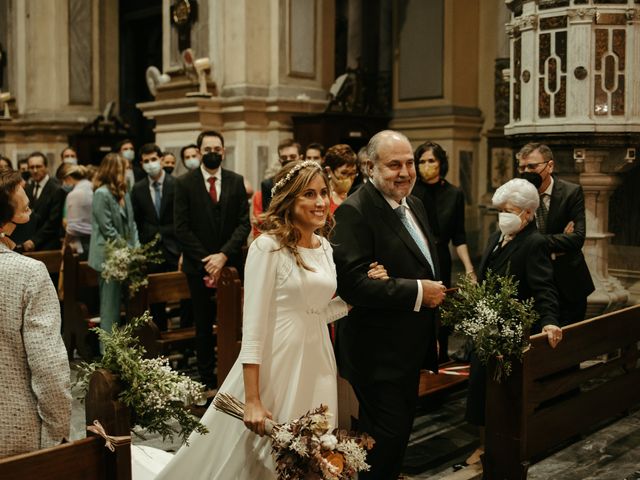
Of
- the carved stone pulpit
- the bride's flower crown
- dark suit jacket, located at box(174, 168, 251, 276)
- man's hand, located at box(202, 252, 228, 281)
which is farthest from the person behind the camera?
the carved stone pulpit

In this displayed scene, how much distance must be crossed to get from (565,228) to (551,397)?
1296 millimetres

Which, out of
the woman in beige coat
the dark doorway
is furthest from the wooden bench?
the dark doorway

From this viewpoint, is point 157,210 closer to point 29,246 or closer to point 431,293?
point 29,246

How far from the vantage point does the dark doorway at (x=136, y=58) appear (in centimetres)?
1555

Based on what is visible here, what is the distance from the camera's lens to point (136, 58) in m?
16.0

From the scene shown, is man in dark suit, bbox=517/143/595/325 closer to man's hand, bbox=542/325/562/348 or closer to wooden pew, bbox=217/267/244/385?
man's hand, bbox=542/325/562/348

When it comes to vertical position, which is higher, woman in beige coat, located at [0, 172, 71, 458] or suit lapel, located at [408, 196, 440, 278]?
suit lapel, located at [408, 196, 440, 278]

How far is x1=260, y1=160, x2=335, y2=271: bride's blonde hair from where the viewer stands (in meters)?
3.11

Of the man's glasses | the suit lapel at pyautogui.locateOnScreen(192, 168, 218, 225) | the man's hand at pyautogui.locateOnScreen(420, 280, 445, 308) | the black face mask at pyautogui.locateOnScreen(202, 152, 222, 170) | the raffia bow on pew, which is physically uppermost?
the black face mask at pyautogui.locateOnScreen(202, 152, 222, 170)

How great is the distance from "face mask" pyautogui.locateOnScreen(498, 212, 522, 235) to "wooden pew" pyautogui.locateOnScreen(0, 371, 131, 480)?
2.28 m

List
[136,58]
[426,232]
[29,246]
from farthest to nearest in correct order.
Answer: [136,58]
[29,246]
[426,232]

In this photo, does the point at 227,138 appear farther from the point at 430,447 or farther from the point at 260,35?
the point at 430,447

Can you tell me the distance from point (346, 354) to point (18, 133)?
1178cm

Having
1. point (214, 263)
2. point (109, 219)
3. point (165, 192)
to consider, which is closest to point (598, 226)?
point (214, 263)
